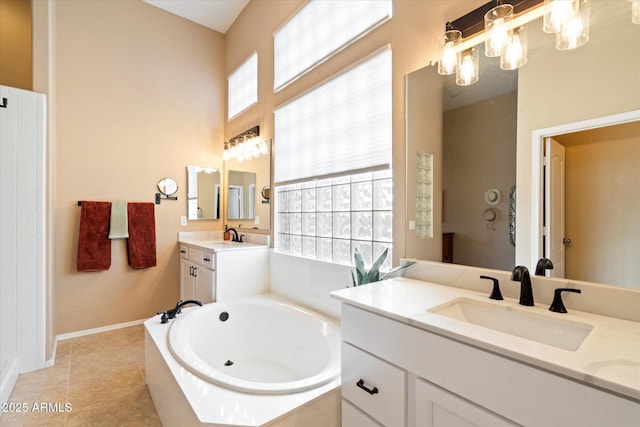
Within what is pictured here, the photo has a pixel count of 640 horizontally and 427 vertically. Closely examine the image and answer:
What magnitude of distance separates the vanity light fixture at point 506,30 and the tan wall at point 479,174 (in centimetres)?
17

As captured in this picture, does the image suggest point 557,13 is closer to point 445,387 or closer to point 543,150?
point 543,150

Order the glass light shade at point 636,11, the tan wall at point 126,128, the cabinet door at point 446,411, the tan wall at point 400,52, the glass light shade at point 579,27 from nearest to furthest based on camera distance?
the cabinet door at point 446,411 < the glass light shade at point 636,11 < the glass light shade at point 579,27 < the tan wall at point 400,52 < the tan wall at point 126,128

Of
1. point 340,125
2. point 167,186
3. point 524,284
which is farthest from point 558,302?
point 167,186

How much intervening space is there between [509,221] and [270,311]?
5.84 ft

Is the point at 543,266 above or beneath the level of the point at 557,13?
beneath

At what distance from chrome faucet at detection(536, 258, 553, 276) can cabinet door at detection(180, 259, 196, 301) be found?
9.53ft

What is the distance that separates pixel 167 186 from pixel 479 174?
3.23 m

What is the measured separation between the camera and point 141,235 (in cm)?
314

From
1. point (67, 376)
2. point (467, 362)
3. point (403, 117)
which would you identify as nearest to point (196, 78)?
point (403, 117)

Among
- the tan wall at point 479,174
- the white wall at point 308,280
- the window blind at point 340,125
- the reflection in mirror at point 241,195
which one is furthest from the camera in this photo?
the reflection in mirror at point 241,195

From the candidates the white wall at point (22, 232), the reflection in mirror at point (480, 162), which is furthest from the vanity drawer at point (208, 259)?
the reflection in mirror at point (480, 162)

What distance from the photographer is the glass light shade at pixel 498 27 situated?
124cm

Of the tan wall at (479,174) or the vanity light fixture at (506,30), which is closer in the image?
the vanity light fixture at (506,30)

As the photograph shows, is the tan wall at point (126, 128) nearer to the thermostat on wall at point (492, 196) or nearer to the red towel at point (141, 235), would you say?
the red towel at point (141, 235)
